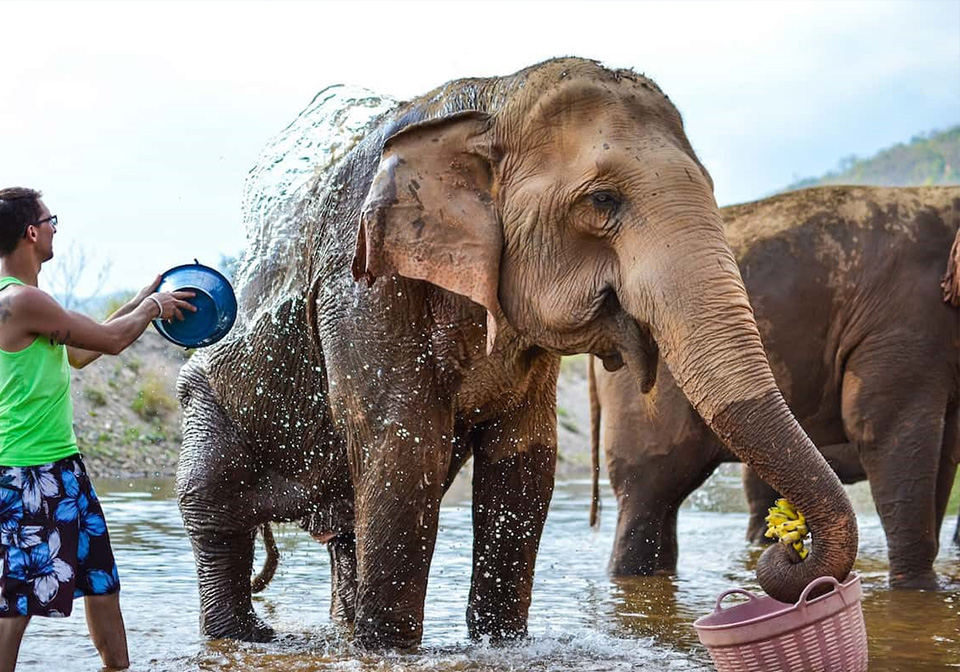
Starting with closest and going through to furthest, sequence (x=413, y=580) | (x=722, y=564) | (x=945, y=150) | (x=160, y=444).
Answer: (x=413, y=580) < (x=722, y=564) < (x=160, y=444) < (x=945, y=150)

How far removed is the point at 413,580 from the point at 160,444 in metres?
12.4

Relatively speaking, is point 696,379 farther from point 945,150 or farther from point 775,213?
point 945,150

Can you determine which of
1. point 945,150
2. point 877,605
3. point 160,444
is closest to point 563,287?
point 877,605

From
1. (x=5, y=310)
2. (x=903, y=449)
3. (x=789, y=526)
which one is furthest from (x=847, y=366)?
(x=5, y=310)

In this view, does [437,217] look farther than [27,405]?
Yes

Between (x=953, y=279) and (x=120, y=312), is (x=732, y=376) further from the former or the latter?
(x=953, y=279)

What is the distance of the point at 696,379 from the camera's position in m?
4.78

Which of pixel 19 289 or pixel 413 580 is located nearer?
pixel 19 289

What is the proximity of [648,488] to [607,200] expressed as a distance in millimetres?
4471

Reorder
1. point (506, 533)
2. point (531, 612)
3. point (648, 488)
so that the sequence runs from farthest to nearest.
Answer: point (648, 488)
point (531, 612)
point (506, 533)

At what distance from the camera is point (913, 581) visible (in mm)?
8648

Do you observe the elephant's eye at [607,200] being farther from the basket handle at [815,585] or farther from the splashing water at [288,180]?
the splashing water at [288,180]

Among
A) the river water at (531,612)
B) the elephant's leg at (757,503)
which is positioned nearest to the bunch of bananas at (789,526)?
the river water at (531,612)

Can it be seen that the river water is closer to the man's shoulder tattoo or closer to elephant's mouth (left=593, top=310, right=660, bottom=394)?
elephant's mouth (left=593, top=310, right=660, bottom=394)
